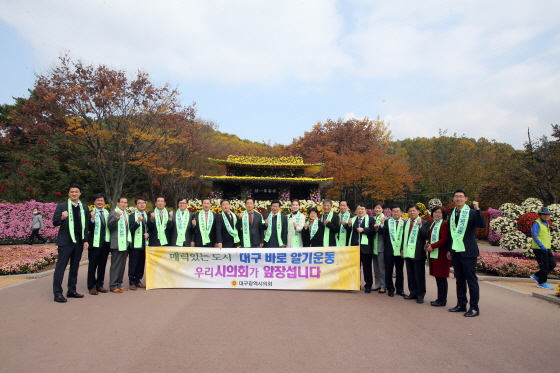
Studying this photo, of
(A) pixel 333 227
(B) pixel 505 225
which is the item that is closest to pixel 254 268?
(A) pixel 333 227

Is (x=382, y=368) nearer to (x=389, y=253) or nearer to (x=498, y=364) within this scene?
(x=498, y=364)

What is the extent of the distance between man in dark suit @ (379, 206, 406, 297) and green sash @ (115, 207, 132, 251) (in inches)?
200

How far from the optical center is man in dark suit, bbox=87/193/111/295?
6.50 meters

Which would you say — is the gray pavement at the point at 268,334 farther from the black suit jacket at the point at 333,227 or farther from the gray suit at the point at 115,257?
the black suit jacket at the point at 333,227

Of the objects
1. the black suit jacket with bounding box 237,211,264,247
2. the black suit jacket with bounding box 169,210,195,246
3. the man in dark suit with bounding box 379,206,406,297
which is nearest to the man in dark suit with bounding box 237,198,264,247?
the black suit jacket with bounding box 237,211,264,247

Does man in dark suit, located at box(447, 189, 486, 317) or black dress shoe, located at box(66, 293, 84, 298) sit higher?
man in dark suit, located at box(447, 189, 486, 317)

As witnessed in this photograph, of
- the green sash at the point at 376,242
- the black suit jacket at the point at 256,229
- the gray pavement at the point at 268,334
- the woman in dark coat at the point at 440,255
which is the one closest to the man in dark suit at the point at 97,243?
the gray pavement at the point at 268,334

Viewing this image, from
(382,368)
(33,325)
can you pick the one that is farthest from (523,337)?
(33,325)

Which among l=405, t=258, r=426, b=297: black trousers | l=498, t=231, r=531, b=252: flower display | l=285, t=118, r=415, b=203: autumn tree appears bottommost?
l=405, t=258, r=426, b=297: black trousers

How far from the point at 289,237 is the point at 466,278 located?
Result: 365cm

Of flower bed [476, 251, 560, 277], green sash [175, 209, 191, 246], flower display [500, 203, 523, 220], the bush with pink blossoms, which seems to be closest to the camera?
green sash [175, 209, 191, 246]

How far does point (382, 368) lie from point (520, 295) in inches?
199

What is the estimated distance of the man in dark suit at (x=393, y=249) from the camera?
21.4 feet

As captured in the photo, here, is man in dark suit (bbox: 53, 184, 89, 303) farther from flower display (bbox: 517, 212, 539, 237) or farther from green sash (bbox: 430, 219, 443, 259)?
flower display (bbox: 517, 212, 539, 237)
